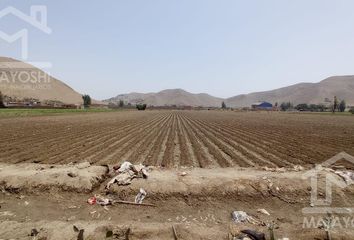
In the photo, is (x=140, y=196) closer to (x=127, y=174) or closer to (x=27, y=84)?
(x=127, y=174)

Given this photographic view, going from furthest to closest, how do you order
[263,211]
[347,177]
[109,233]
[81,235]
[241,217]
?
[347,177] → [263,211] → [241,217] → [109,233] → [81,235]

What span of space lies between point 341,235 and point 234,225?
223cm

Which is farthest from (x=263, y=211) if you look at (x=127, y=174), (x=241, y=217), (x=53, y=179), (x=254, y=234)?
(x=53, y=179)

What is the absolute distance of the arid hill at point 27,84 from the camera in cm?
12219

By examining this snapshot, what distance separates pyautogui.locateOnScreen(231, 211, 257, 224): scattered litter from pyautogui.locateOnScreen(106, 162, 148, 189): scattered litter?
122 inches

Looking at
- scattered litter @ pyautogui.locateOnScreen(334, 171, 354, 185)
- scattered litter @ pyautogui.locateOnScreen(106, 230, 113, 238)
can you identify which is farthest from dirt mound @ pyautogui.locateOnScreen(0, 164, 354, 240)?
scattered litter @ pyautogui.locateOnScreen(334, 171, 354, 185)

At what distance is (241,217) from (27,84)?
153 m

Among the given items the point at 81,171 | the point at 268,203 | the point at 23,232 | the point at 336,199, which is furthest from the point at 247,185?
the point at 23,232

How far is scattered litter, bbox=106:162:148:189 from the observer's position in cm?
805

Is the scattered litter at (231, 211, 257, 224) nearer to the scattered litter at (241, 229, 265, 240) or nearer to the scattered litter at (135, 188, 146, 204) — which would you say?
the scattered litter at (241, 229, 265, 240)

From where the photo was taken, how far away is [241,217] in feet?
21.2

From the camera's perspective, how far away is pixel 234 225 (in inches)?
237

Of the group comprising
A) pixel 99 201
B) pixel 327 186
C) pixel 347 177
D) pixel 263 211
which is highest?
A: pixel 347 177

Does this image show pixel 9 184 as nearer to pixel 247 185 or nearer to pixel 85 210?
pixel 85 210
